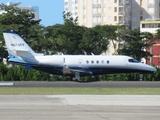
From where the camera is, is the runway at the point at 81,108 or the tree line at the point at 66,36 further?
the tree line at the point at 66,36

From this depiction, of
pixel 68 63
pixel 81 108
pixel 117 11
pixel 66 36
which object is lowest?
pixel 81 108

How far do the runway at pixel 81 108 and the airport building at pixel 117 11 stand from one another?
101 meters

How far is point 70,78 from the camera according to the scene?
48688 millimetres

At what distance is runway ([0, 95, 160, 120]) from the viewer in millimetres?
18792

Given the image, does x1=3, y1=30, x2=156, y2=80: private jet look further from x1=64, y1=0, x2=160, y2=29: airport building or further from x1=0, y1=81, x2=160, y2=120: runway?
x1=64, y1=0, x2=160, y2=29: airport building

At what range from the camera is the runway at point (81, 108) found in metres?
18.8

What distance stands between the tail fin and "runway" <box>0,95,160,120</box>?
63.8 feet

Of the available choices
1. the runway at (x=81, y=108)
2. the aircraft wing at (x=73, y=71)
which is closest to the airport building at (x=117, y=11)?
the aircraft wing at (x=73, y=71)

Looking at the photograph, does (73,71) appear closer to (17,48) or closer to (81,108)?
(17,48)

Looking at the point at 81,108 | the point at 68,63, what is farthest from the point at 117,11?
the point at 81,108

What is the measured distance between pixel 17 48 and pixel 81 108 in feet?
83.9

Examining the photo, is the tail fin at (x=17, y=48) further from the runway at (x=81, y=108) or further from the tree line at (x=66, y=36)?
the runway at (x=81, y=108)

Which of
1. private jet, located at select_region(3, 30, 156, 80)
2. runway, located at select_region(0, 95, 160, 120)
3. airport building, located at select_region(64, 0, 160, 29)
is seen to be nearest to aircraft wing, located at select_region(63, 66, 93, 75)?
private jet, located at select_region(3, 30, 156, 80)

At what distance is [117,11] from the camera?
128000mm
